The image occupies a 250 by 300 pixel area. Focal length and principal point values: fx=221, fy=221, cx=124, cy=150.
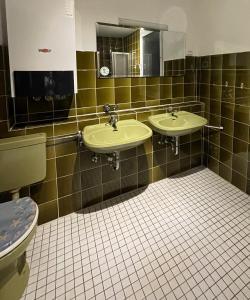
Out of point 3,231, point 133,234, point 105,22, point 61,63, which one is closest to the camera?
point 3,231

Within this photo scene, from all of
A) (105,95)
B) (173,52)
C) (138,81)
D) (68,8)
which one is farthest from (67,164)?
(173,52)

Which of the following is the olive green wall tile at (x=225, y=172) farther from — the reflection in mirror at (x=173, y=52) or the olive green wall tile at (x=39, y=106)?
the olive green wall tile at (x=39, y=106)

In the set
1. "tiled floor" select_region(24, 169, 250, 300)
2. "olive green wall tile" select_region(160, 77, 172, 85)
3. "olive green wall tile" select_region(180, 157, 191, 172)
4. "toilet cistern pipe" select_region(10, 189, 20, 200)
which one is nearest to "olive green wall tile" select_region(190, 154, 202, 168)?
"olive green wall tile" select_region(180, 157, 191, 172)

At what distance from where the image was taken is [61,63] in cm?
159

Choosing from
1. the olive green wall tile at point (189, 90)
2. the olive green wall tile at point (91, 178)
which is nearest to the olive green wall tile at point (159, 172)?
the olive green wall tile at point (91, 178)

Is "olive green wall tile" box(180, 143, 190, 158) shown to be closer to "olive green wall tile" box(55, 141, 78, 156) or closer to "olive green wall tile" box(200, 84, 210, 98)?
"olive green wall tile" box(200, 84, 210, 98)

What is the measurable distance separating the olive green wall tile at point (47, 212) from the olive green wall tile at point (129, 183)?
0.71 meters

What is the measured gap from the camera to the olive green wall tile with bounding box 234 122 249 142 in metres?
2.23

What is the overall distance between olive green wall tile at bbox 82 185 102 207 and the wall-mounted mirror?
1081mm

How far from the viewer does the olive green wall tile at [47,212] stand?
193 cm

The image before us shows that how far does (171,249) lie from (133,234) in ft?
1.07

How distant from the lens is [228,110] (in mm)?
2385

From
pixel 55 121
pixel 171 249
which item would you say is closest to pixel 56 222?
pixel 55 121

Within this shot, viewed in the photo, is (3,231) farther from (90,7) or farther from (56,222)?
(90,7)
